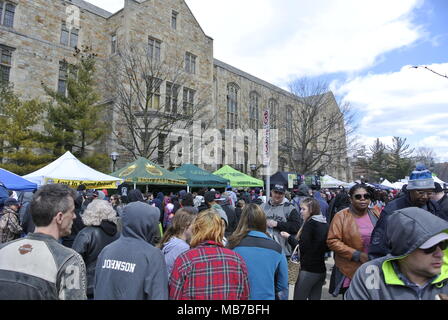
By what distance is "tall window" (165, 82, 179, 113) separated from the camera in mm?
20062

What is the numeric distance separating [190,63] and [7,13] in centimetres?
1255

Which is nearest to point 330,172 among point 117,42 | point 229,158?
point 229,158

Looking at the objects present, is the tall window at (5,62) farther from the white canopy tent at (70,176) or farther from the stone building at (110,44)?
the white canopy tent at (70,176)

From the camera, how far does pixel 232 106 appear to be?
29.4 metres

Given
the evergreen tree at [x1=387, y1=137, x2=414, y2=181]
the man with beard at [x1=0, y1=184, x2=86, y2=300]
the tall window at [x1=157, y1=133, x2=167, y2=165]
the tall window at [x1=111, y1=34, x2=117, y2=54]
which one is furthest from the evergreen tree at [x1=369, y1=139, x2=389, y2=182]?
the man with beard at [x1=0, y1=184, x2=86, y2=300]

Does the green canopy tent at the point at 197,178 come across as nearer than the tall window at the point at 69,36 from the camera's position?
Yes

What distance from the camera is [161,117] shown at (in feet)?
62.3

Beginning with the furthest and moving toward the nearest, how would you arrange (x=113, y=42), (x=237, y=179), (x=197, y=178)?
(x=113, y=42) → (x=237, y=179) → (x=197, y=178)

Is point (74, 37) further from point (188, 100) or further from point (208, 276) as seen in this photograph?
Result: point (208, 276)

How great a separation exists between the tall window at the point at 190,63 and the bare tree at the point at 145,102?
2009mm

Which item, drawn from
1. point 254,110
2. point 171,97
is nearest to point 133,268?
point 171,97

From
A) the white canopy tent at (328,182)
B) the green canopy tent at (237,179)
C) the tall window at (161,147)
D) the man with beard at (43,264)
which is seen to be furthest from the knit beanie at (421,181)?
the white canopy tent at (328,182)

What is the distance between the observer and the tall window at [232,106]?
28.9m
